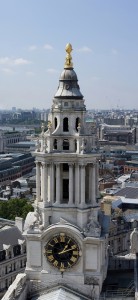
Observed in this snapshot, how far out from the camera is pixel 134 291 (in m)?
41.7

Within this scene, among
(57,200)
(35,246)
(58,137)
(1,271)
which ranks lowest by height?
(1,271)

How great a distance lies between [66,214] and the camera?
4219 cm

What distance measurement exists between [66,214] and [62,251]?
3.05m

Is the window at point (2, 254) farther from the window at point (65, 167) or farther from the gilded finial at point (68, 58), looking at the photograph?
the gilded finial at point (68, 58)

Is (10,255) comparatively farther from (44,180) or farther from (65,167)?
(65,167)

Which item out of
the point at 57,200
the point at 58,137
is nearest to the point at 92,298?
the point at 57,200

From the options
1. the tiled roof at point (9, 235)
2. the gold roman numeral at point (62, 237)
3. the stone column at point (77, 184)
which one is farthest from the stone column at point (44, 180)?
the tiled roof at point (9, 235)

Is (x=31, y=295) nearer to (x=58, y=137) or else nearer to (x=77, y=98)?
(x=58, y=137)

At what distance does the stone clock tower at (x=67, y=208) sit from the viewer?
41.2 m

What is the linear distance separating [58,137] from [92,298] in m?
13.4

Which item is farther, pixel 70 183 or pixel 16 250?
pixel 16 250

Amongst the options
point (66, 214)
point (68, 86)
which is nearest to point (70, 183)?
point (66, 214)

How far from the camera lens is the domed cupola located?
42.3 meters

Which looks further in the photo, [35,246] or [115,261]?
[115,261]
